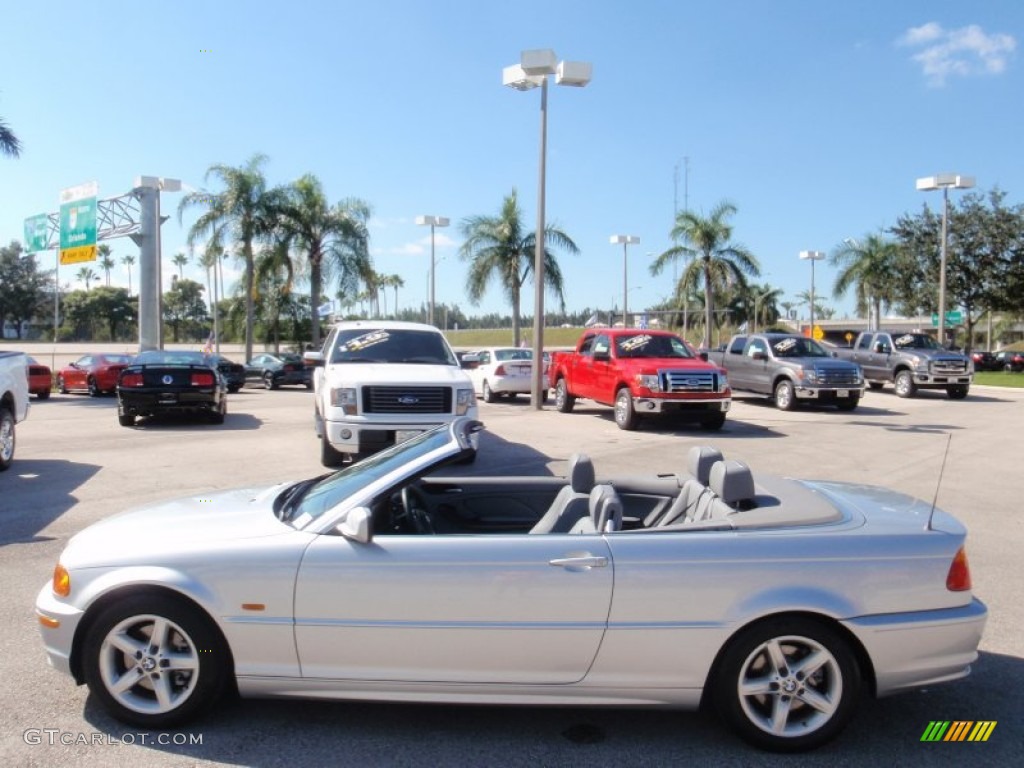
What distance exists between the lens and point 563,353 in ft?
62.7

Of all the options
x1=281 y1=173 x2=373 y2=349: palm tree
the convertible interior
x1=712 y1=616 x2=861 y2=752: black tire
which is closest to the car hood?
the convertible interior

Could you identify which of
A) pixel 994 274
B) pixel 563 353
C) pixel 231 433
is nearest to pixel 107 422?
pixel 231 433

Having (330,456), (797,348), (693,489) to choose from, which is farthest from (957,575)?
(797,348)

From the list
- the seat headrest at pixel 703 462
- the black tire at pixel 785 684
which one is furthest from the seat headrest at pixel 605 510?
the black tire at pixel 785 684

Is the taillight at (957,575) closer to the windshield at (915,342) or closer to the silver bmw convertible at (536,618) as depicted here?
the silver bmw convertible at (536,618)

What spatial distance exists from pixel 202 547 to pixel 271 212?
35.1m

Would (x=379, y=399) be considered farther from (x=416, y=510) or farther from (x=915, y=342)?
(x=915, y=342)

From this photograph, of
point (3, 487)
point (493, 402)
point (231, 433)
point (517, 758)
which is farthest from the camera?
point (493, 402)

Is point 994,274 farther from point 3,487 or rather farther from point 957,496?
point 3,487

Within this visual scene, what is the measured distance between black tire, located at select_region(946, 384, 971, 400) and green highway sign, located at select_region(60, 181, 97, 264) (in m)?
31.4

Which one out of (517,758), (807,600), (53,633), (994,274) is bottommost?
(517,758)

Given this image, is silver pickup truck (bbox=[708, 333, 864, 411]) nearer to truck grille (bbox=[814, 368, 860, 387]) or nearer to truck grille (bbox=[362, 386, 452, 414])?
truck grille (bbox=[814, 368, 860, 387])

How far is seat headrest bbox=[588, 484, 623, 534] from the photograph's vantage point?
378cm

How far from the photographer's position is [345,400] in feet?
33.3
